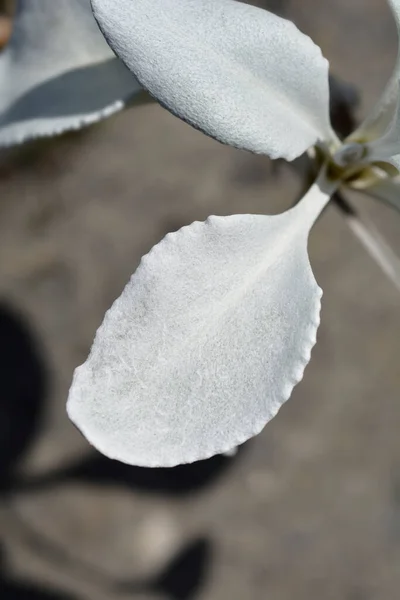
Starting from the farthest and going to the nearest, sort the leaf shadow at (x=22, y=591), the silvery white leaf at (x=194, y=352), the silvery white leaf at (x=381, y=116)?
the leaf shadow at (x=22, y=591)
the silvery white leaf at (x=381, y=116)
the silvery white leaf at (x=194, y=352)

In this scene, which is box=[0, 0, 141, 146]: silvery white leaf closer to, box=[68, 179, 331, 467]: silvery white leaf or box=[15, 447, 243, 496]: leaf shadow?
box=[68, 179, 331, 467]: silvery white leaf

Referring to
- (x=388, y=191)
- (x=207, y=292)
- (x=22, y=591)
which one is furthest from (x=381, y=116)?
(x=22, y=591)

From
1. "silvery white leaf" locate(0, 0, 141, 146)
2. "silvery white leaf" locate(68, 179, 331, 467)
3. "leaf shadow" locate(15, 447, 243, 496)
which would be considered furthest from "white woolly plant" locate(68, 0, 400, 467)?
"leaf shadow" locate(15, 447, 243, 496)

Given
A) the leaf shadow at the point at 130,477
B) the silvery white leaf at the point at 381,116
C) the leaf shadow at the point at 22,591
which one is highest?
the silvery white leaf at the point at 381,116

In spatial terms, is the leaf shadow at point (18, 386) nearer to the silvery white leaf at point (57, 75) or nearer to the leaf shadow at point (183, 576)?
the leaf shadow at point (183, 576)

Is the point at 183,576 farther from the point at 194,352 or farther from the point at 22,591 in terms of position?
the point at 194,352

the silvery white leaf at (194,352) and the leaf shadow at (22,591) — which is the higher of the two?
the silvery white leaf at (194,352)

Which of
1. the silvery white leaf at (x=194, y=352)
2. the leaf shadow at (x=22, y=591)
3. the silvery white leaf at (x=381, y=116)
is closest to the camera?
the silvery white leaf at (x=194, y=352)

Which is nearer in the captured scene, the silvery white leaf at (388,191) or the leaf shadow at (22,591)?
the silvery white leaf at (388,191)

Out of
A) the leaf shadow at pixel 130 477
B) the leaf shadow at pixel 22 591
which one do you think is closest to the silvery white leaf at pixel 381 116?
the leaf shadow at pixel 130 477
